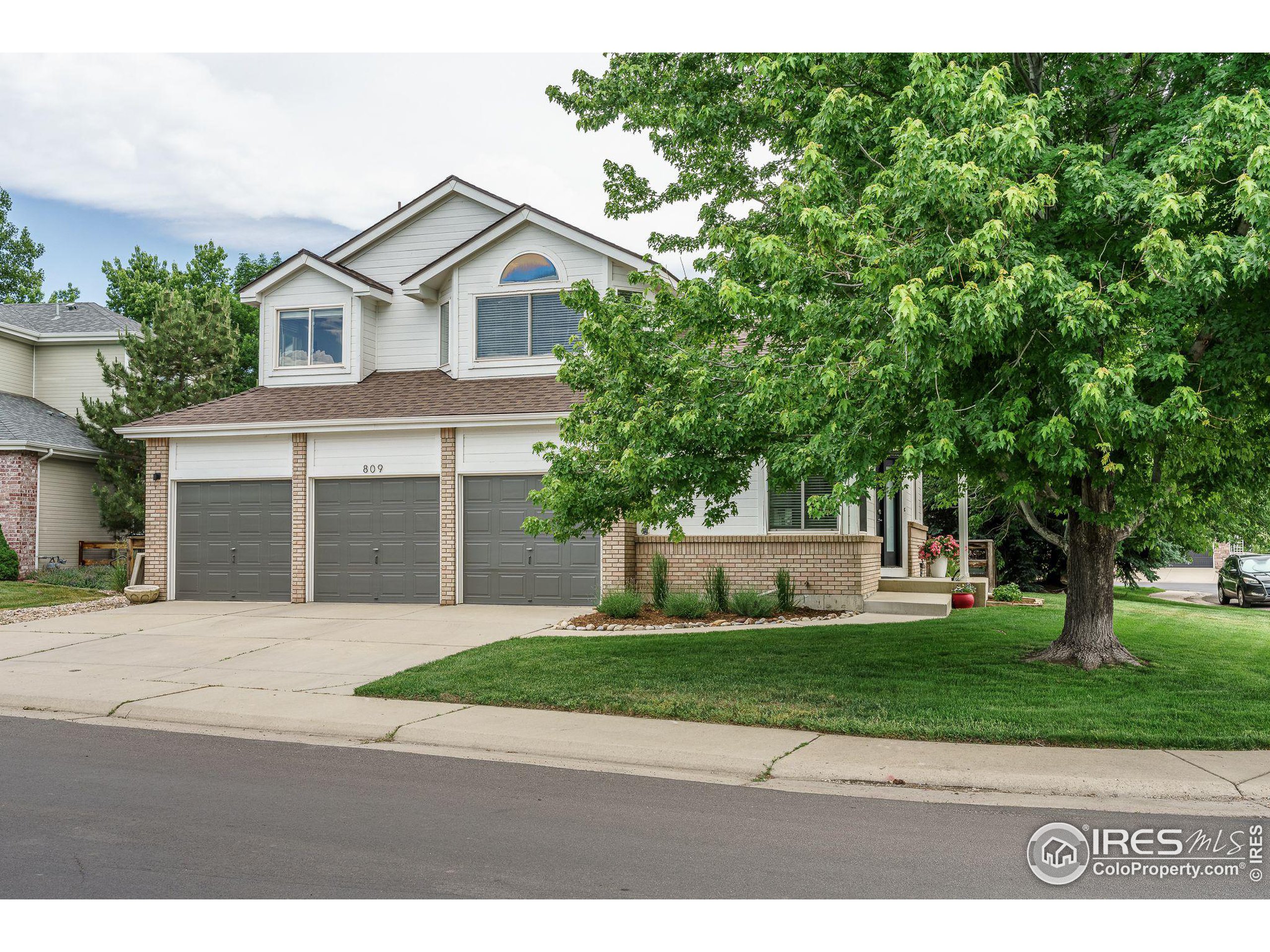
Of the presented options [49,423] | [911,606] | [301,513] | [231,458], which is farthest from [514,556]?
[49,423]

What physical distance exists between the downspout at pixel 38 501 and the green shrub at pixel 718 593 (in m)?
17.1

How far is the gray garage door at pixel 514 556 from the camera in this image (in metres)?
17.1

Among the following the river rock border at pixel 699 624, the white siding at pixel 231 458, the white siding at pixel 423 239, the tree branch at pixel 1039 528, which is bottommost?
the river rock border at pixel 699 624

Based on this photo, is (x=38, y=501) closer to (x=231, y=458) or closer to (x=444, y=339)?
(x=231, y=458)

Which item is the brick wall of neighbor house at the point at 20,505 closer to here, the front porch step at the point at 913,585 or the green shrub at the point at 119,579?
the green shrub at the point at 119,579

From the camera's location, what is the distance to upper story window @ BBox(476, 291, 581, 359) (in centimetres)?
1866

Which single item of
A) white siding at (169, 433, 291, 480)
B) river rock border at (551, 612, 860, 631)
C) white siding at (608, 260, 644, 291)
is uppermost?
white siding at (608, 260, 644, 291)

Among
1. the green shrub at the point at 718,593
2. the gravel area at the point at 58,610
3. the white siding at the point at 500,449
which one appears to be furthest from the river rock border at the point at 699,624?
the gravel area at the point at 58,610

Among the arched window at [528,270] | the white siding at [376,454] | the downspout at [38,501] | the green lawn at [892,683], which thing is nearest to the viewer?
the green lawn at [892,683]

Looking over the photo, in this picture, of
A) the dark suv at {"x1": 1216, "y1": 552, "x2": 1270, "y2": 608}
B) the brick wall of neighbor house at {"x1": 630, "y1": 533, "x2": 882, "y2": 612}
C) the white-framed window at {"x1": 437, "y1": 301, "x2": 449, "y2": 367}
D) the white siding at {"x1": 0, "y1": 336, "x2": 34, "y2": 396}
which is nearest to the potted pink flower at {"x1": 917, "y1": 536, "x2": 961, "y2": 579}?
the brick wall of neighbor house at {"x1": 630, "y1": 533, "x2": 882, "y2": 612}

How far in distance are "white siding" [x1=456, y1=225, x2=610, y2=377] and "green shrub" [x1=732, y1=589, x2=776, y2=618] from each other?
20.2 ft

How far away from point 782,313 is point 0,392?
84.7ft

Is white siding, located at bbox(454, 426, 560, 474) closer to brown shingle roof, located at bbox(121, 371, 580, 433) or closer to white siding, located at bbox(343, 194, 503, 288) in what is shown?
brown shingle roof, located at bbox(121, 371, 580, 433)

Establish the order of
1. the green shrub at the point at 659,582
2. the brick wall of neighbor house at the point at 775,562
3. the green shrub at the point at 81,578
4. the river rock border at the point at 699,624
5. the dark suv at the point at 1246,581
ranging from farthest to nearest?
the dark suv at the point at 1246,581, the green shrub at the point at 81,578, the brick wall of neighbor house at the point at 775,562, the green shrub at the point at 659,582, the river rock border at the point at 699,624
